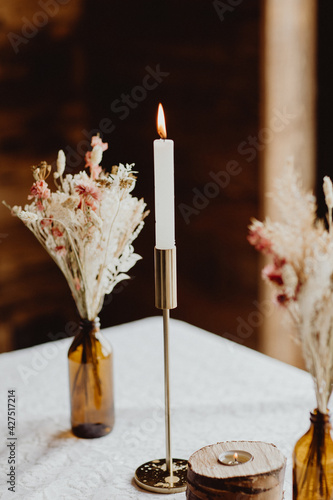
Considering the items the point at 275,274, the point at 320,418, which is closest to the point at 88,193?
the point at 275,274

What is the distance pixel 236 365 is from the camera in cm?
138

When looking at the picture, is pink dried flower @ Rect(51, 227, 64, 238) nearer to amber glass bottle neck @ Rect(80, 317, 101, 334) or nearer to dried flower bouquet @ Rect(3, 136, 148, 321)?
dried flower bouquet @ Rect(3, 136, 148, 321)

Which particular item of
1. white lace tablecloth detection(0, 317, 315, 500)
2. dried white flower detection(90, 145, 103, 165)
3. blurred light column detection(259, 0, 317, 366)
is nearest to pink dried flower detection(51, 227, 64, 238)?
dried white flower detection(90, 145, 103, 165)

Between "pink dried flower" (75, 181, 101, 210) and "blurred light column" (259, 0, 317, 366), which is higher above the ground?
"blurred light column" (259, 0, 317, 366)

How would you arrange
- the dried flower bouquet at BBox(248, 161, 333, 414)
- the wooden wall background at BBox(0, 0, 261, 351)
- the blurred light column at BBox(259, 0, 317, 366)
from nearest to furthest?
the dried flower bouquet at BBox(248, 161, 333, 414)
the blurred light column at BBox(259, 0, 317, 366)
the wooden wall background at BBox(0, 0, 261, 351)

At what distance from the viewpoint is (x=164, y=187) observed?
2.87 feet

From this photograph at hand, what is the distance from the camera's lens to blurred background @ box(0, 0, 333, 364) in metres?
2.43

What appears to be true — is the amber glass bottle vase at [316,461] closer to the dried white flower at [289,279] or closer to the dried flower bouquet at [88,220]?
the dried white flower at [289,279]

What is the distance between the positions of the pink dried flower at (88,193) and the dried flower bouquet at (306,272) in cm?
31

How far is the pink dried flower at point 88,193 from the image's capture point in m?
0.93

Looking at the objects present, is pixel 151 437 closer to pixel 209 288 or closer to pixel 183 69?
pixel 209 288

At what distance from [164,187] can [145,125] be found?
2095mm

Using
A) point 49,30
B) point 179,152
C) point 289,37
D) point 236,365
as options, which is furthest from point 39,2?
point 236,365

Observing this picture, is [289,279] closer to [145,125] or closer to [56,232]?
[56,232]
